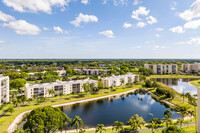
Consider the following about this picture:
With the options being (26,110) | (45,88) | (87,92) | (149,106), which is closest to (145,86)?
(149,106)

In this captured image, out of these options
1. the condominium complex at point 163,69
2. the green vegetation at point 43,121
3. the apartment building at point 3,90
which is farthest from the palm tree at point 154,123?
the condominium complex at point 163,69

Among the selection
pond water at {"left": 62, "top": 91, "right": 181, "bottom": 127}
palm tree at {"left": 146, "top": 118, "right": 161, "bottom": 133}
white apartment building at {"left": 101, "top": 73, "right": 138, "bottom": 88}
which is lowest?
pond water at {"left": 62, "top": 91, "right": 181, "bottom": 127}

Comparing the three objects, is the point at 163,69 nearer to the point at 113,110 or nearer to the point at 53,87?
the point at 113,110

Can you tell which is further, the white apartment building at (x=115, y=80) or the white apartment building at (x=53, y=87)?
the white apartment building at (x=115, y=80)

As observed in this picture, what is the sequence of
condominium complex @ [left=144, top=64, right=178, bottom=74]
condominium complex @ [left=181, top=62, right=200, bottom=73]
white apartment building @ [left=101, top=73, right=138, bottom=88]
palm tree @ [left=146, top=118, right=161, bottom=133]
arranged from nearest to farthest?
1. palm tree @ [left=146, top=118, right=161, bottom=133]
2. white apartment building @ [left=101, top=73, right=138, bottom=88]
3. condominium complex @ [left=144, top=64, right=178, bottom=74]
4. condominium complex @ [left=181, top=62, right=200, bottom=73]

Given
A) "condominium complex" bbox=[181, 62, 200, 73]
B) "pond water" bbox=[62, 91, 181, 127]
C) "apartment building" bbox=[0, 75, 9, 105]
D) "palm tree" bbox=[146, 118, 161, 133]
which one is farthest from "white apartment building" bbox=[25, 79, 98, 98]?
"condominium complex" bbox=[181, 62, 200, 73]

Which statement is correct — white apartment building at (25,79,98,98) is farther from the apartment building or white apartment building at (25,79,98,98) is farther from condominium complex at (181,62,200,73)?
condominium complex at (181,62,200,73)

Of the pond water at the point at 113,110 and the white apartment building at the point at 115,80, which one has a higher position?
the white apartment building at the point at 115,80

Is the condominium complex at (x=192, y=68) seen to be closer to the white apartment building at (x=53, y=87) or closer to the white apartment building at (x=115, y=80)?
the white apartment building at (x=115, y=80)
